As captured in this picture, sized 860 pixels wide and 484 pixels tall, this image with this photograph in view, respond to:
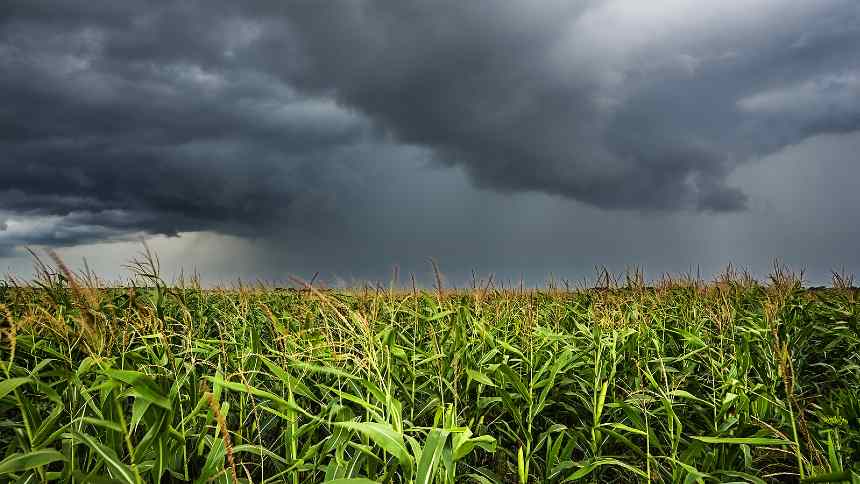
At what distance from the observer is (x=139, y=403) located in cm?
294

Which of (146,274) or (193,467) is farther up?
(146,274)

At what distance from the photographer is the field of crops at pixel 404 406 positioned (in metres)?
2.95

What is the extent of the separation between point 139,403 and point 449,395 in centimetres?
257

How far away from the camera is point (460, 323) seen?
470 centimetres

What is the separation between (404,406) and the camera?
441cm

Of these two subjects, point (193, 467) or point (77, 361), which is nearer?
point (193, 467)

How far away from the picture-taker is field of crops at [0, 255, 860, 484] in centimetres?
295

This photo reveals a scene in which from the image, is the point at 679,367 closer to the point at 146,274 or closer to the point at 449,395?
the point at 449,395

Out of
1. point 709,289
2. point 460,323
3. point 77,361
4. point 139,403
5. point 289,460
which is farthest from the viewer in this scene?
point 709,289

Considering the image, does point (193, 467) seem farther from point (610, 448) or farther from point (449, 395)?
point (610, 448)

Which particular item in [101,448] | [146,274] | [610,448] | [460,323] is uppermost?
[146,274]

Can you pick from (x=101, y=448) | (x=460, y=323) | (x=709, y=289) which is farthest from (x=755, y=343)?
(x=101, y=448)

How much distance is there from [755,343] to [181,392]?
21.5 ft

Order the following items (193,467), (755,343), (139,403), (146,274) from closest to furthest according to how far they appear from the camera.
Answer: (139,403) < (193,467) < (146,274) < (755,343)
